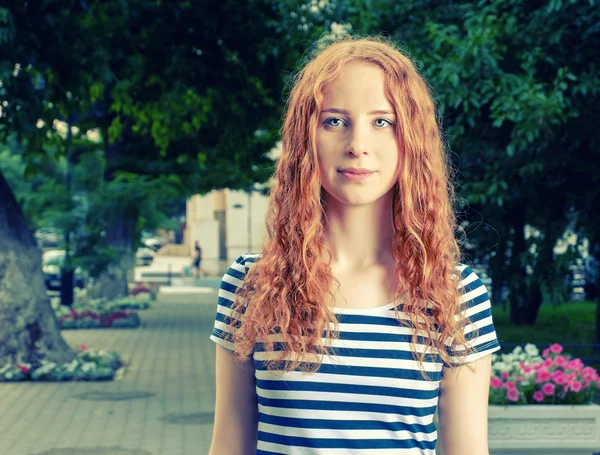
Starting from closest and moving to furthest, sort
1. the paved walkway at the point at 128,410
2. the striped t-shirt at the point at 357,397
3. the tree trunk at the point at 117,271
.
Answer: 1. the striped t-shirt at the point at 357,397
2. the paved walkway at the point at 128,410
3. the tree trunk at the point at 117,271

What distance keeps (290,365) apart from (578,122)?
12.6 metres

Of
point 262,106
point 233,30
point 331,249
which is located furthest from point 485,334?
point 262,106

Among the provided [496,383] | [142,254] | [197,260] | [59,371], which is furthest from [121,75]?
[197,260]

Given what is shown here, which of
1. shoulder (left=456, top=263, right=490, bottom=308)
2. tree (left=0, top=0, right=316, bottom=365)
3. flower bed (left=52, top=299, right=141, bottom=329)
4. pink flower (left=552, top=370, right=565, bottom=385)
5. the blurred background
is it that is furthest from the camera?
flower bed (left=52, top=299, right=141, bottom=329)

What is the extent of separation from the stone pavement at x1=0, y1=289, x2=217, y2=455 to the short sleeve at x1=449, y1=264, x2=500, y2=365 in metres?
7.48

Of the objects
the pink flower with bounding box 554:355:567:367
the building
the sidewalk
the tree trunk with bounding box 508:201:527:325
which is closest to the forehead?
the pink flower with bounding box 554:355:567:367

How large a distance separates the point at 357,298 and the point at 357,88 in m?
0.48

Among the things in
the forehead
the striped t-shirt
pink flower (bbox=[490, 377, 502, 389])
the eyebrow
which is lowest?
pink flower (bbox=[490, 377, 502, 389])

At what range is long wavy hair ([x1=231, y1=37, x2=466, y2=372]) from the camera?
2.38 meters

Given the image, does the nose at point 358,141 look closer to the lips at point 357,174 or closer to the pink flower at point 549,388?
the lips at point 357,174

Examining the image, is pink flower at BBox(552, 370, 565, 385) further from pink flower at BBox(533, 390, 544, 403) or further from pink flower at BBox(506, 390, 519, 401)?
pink flower at BBox(506, 390, 519, 401)

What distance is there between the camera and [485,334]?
95.9 inches

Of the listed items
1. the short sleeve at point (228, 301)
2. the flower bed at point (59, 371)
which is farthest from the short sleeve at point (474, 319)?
the flower bed at point (59, 371)

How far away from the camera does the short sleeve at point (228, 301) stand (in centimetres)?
247
